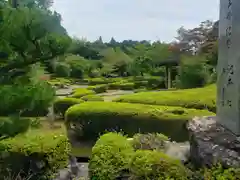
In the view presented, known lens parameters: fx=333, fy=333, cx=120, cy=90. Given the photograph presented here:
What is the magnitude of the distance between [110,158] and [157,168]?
803 mm

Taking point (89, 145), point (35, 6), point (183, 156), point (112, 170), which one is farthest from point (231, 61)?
point (89, 145)

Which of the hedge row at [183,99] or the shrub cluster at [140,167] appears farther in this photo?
the hedge row at [183,99]

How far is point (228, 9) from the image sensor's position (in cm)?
420

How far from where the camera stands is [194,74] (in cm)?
1539

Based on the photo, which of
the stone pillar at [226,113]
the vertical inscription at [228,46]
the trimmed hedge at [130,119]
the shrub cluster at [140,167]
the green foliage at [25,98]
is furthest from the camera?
the trimmed hedge at [130,119]

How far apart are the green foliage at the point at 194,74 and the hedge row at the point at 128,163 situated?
1088 cm

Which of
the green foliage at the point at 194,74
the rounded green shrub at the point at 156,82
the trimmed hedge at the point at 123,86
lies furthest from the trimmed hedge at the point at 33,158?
the trimmed hedge at the point at 123,86

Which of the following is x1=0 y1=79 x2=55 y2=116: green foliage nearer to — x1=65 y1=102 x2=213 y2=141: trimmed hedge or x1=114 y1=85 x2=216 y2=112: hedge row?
x1=65 y1=102 x2=213 y2=141: trimmed hedge

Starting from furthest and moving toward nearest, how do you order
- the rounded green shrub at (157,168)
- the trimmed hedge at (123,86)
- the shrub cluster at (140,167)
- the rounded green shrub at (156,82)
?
the trimmed hedge at (123,86)
the rounded green shrub at (156,82)
the rounded green shrub at (157,168)
the shrub cluster at (140,167)

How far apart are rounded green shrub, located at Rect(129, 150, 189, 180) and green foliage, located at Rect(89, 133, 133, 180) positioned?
266mm

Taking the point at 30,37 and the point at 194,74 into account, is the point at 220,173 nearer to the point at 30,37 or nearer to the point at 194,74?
the point at 30,37

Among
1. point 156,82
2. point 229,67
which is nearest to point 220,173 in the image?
point 229,67

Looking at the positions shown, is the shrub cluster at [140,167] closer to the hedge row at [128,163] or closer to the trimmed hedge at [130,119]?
the hedge row at [128,163]

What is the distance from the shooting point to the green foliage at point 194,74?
15.3m
